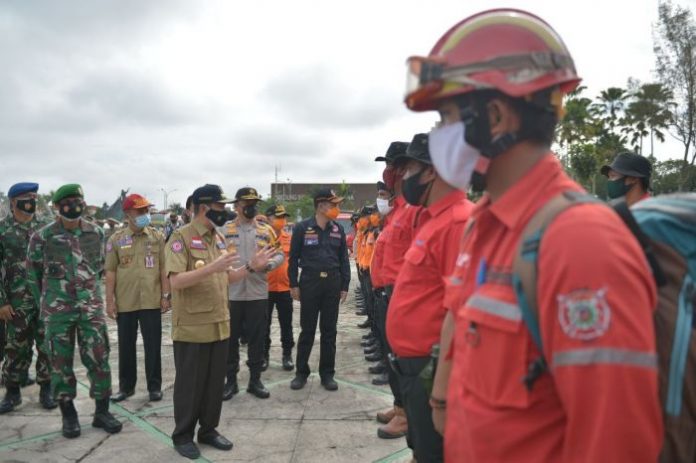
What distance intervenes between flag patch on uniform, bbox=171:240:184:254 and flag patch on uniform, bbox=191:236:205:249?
90mm

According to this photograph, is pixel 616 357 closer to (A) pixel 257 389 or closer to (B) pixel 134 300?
(A) pixel 257 389

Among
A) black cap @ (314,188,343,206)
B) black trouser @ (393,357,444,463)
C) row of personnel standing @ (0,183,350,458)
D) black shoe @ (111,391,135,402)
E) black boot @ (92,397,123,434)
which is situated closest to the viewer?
black trouser @ (393,357,444,463)

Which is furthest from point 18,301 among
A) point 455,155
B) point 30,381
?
point 455,155

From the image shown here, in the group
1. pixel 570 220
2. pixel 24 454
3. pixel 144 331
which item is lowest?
pixel 24 454

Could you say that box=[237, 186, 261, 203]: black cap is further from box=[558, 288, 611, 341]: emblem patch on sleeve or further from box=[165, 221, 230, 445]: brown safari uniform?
box=[558, 288, 611, 341]: emblem patch on sleeve

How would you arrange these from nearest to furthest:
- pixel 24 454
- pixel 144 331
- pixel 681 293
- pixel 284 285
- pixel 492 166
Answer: pixel 681 293 → pixel 492 166 → pixel 24 454 → pixel 144 331 → pixel 284 285

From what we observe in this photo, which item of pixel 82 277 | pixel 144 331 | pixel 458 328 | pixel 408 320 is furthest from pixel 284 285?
pixel 458 328

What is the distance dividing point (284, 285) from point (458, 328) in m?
5.61

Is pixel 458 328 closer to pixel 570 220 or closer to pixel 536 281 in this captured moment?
pixel 536 281

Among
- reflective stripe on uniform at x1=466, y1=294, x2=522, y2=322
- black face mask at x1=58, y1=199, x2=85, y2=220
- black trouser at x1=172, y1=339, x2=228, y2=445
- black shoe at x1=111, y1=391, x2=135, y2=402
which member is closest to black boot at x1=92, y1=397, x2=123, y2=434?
black shoe at x1=111, y1=391, x2=135, y2=402

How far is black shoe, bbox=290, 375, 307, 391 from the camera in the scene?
18.4 feet

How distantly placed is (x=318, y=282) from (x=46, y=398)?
122 inches

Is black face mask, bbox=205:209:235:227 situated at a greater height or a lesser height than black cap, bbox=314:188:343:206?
lesser

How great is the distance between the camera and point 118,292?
5.48 meters
